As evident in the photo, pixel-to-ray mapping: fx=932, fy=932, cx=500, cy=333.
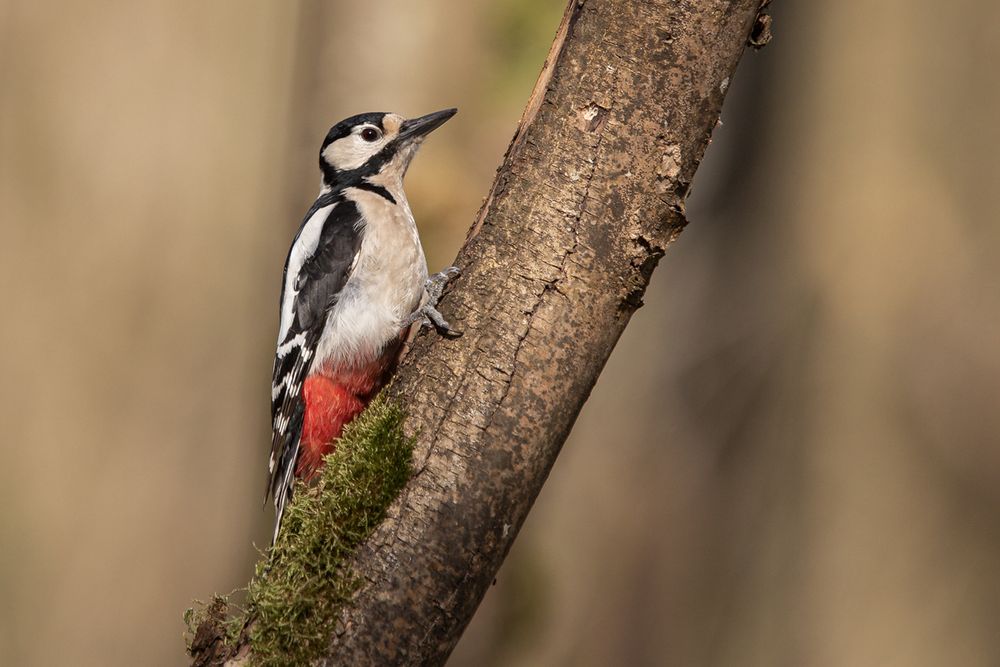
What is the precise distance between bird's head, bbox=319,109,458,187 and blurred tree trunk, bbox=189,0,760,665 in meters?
1.68

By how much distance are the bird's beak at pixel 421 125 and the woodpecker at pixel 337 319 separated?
0.33 meters

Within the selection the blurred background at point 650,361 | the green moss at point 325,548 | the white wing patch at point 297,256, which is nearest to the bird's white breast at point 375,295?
the white wing patch at point 297,256

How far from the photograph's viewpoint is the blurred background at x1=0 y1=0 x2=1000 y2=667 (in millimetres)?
5426

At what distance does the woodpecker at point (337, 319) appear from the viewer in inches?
126

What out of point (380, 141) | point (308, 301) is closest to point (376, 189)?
point (380, 141)

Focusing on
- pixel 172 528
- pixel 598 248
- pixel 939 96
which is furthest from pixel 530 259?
pixel 939 96

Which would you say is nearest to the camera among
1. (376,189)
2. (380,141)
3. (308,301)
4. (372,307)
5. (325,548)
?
(325,548)

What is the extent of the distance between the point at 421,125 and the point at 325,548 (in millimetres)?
2110

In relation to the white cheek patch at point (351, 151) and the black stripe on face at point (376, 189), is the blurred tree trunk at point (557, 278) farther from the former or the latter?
the white cheek patch at point (351, 151)

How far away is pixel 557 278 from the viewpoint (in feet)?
6.81

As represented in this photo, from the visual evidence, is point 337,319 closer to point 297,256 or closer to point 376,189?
point 297,256

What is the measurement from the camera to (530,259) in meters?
2.10

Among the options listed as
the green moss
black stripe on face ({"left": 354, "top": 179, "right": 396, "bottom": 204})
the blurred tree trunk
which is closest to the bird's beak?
black stripe on face ({"left": 354, "top": 179, "right": 396, "bottom": 204})

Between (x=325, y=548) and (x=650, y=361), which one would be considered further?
(x=650, y=361)
